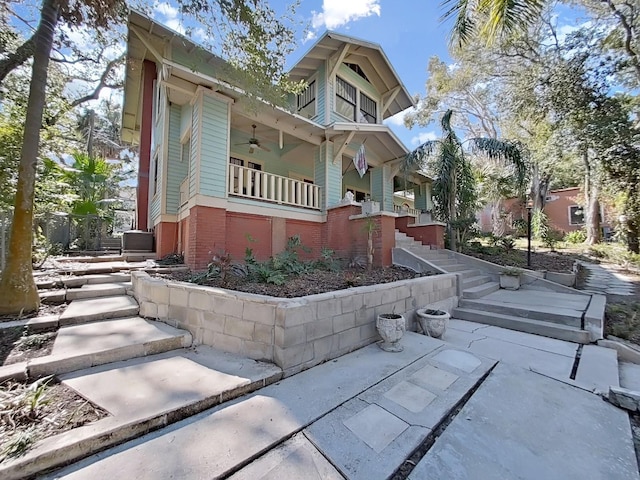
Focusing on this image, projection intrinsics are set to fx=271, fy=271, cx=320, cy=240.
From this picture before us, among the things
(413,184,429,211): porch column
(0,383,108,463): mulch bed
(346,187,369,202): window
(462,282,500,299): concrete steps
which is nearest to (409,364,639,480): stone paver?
(0,383,108,463): mulch bed

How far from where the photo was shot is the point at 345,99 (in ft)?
34.2

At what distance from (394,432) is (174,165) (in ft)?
27.4

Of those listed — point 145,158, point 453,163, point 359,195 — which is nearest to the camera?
point 453,163

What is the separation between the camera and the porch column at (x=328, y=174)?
8633mm

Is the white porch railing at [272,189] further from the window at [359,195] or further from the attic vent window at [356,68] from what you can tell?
the attic vent window at [356,68]

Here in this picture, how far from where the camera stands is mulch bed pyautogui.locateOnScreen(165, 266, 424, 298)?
418 cm

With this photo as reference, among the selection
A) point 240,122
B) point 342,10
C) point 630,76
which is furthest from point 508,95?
point 240,122

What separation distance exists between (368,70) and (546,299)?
10.3 meters

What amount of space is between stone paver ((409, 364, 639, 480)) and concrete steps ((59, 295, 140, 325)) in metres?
4.24

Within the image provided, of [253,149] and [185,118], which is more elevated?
[185,118]

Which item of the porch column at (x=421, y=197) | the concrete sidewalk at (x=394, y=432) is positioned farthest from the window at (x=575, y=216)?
the concrete sidewalk at (x=394, y=432)

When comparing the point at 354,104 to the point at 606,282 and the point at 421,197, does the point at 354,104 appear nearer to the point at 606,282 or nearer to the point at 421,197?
the point at 421,197

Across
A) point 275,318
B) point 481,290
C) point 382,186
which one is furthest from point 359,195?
point 275,318

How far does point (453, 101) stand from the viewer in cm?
2167
